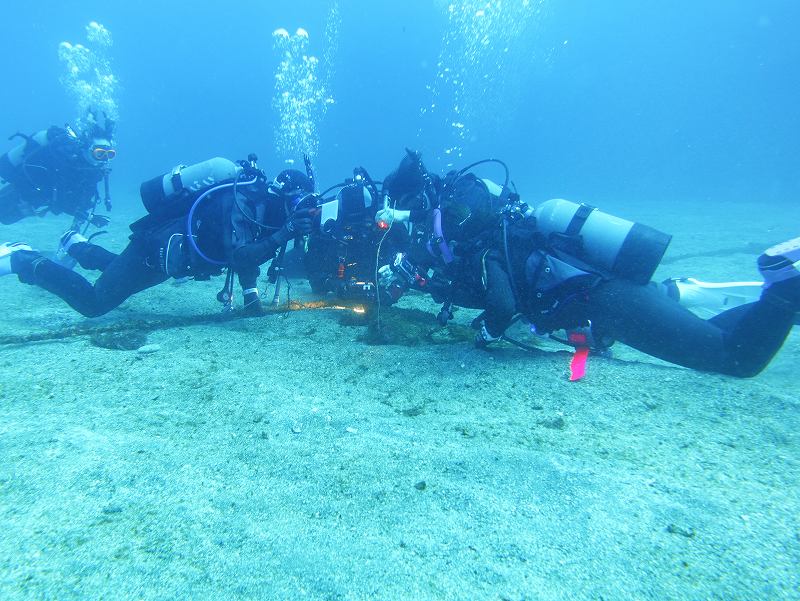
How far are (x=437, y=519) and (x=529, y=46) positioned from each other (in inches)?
5322

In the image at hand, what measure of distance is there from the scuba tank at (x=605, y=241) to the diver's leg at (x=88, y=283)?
5.43 metres

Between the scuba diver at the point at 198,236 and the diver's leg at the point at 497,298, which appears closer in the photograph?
the diver's leg at the point at 497,298

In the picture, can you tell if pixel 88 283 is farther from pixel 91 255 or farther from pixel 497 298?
pixel 497 298

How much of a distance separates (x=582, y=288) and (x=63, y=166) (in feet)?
33.6

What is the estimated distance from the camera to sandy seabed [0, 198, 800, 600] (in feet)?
6.02

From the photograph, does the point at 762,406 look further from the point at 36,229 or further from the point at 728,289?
the point at 36,229

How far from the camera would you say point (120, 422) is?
10.1 ft

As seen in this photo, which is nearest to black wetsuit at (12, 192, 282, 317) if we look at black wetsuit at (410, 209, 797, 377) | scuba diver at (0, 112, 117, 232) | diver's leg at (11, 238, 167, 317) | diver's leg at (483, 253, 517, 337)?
diver's leg at (11, 238, 167, 317)

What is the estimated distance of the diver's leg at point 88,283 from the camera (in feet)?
18.2

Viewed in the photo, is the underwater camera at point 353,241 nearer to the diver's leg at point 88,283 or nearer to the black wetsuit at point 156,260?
the black wetsuit at point 156,260

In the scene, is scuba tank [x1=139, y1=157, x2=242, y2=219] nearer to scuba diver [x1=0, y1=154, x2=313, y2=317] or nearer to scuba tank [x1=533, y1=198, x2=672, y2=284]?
scuba diver [x1=0, y1=154, x2=313, y2=317]

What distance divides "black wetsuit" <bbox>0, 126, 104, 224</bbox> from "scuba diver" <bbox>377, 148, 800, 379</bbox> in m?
7.75

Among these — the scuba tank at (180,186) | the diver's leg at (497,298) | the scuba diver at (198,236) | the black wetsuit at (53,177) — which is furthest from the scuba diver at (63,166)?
the diver's leg at (497,298)

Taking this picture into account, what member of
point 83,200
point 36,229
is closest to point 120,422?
point 83,200
